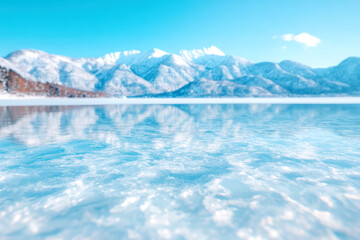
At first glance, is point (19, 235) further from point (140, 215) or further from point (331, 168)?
point (331, 168)

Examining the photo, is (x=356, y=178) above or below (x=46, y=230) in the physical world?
above

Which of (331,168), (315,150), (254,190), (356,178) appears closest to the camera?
(254,190)

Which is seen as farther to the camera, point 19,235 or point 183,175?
point 183,175

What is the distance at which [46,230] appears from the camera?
17.3 ft

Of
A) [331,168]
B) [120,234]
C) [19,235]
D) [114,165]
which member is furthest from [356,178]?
[19,235]

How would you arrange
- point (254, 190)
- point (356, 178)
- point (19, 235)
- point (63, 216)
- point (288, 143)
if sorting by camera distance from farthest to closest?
point (288, 143), point (356, 178), point (254, 190), point (63, 216), point (19, 235)

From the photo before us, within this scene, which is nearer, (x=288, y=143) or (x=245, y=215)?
(x=245, y=215)

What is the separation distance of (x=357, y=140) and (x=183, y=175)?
13459 mm

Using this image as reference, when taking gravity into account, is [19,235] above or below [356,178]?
below

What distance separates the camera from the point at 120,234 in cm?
513

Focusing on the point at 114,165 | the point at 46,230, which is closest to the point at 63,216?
the point at 46,230

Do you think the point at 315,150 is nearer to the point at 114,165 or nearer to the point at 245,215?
the point at 245,215

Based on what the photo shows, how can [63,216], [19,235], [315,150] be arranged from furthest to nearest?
[315,150], [63,216], [19,235]

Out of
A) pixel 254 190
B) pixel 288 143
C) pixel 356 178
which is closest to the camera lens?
pixel 254 190
